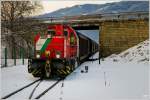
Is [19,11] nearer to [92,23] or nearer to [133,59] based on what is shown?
[92,23]

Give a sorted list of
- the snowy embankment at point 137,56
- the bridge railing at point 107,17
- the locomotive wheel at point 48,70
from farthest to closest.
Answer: the bridge railing at point 107,17 → the snowy embankment at point 137,56 → the locomotive wheel at point 48,70

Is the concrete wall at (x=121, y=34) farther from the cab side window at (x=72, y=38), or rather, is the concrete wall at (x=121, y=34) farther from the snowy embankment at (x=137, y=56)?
the cab side window at (x=72, y=38)

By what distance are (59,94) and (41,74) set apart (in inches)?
191

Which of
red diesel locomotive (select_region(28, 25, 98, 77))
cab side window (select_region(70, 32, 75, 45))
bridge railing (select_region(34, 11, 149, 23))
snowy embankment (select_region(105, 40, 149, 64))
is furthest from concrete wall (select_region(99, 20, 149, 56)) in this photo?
red diesel locomotive (select_region(28, 25, 98, 77))

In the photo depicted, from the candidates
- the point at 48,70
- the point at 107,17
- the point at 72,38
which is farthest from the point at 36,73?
the point at 107,17

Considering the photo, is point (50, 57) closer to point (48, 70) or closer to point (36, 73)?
point (48, 70)

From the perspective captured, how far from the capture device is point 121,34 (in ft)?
115

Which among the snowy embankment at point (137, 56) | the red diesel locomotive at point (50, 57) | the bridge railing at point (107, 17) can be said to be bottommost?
the snowy embankment at point (137, 56)

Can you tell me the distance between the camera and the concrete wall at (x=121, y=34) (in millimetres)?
34469

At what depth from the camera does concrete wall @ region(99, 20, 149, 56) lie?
34.5 m

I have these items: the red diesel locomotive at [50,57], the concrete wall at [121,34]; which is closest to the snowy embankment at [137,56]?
the concrete wall at [121,34]

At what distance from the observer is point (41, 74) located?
1695cm

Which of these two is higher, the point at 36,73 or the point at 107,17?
the point at 107,17

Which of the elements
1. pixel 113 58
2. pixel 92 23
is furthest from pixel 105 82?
pixel 92 23
